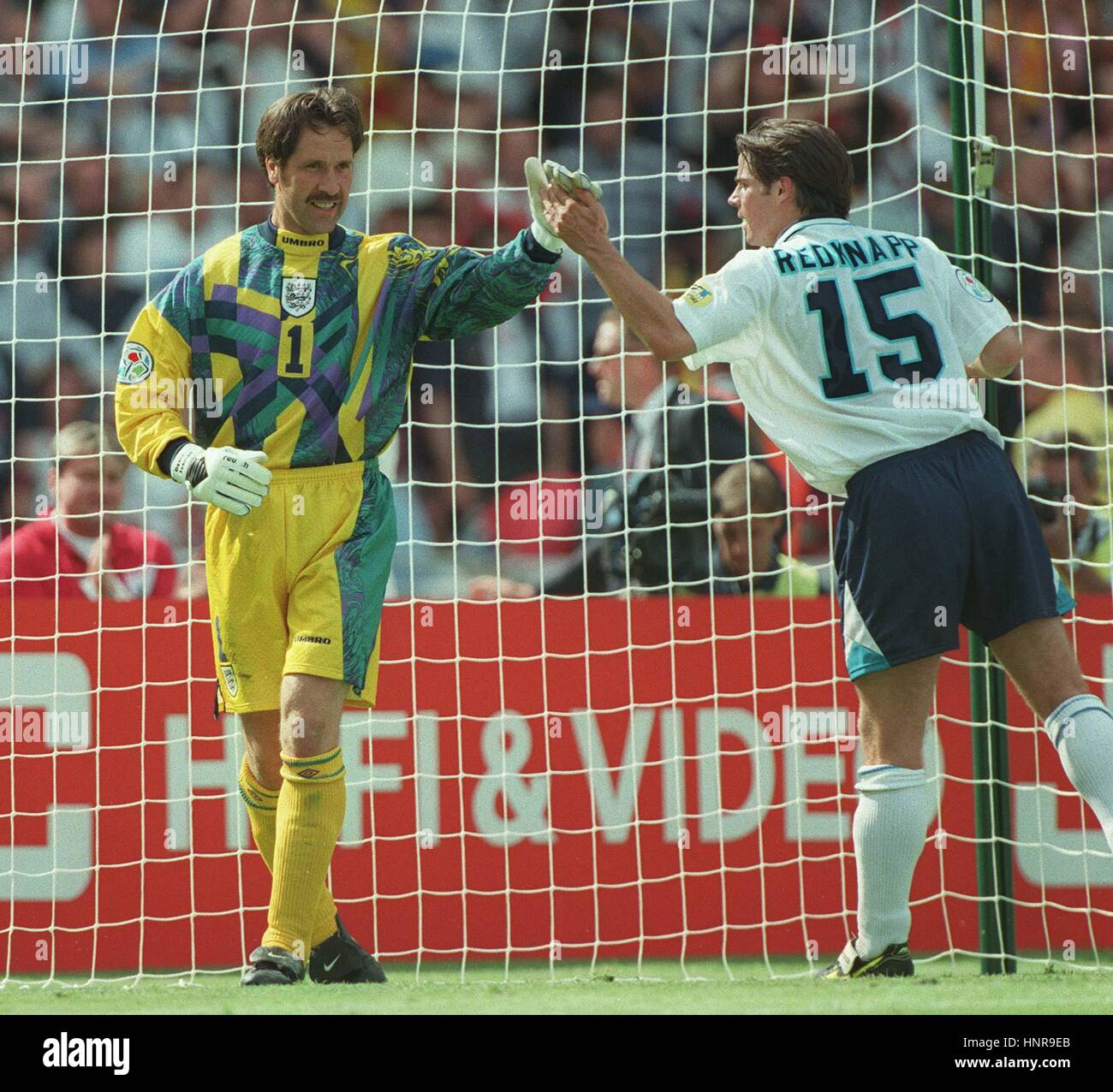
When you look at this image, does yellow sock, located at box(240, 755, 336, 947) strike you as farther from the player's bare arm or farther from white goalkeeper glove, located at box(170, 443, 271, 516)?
the player's bare arm

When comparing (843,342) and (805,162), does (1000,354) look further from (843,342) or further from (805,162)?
(805,162)

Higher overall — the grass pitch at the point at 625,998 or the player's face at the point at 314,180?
the player's face at the point at 314,180

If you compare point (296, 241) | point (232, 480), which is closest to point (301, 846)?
point (232, 480)

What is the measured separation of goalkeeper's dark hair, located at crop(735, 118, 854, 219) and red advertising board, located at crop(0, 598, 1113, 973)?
184 centimetres

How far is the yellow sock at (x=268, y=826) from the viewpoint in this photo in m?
3.44

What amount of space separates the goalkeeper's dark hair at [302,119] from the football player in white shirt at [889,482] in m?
0.54

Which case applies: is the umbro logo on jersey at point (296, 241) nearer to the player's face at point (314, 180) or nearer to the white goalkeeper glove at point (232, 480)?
the player's face at point (314, 180)

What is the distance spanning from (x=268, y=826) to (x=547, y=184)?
149 cm

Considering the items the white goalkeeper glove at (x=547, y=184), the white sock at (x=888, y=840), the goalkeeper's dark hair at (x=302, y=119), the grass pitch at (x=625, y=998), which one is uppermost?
the goalkeeper's dark hair at (x=302, y=119)

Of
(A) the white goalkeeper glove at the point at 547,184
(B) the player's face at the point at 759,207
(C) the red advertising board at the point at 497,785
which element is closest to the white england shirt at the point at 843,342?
(B) the player's face at the point at 759,207

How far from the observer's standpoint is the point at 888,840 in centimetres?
299

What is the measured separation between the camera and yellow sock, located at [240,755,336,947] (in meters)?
3.44
